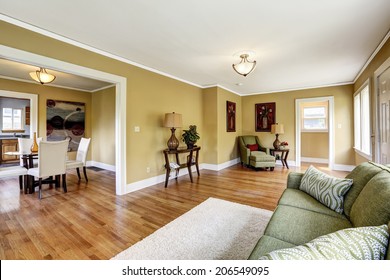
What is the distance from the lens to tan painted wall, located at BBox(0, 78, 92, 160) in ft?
14.6

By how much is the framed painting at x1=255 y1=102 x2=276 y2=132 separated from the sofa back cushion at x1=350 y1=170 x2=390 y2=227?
16.5 feet

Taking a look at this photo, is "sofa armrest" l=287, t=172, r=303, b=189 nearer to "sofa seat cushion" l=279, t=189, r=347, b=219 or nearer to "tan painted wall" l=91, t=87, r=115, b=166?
"sofa seat cushion" l=279, t=189, r=347, b=219

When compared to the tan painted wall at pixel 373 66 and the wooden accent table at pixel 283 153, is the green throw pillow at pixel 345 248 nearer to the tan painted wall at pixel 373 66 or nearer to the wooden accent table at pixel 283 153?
the tan painted wall at pixel 373 66

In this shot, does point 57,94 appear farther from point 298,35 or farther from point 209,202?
point 298,35

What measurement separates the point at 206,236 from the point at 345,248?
1451 mm

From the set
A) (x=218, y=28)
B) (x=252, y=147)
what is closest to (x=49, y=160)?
(x=218, y=28)

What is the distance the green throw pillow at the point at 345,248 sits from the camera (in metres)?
0.65

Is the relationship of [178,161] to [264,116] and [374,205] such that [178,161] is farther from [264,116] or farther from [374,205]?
[264,116]

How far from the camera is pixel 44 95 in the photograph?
195 inches

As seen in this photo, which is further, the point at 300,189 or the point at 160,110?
the point at 160,110

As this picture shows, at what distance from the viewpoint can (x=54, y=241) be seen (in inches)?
74.0

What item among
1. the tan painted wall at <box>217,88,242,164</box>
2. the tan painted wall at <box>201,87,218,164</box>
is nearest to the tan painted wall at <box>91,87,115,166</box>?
the tan painted wall at <box>201,87,218,164</box>
